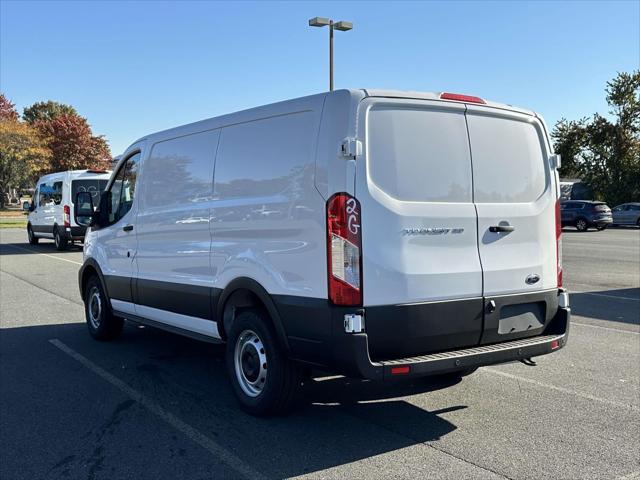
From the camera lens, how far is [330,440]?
420 cm

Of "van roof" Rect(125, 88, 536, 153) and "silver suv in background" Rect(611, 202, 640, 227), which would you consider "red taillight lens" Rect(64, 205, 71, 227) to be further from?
"silver suv in background" Rect(611, 202, 640, 227)

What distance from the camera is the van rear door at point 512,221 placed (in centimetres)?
439

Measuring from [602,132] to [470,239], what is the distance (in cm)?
4720

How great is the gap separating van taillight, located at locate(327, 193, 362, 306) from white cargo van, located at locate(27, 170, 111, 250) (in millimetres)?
15731

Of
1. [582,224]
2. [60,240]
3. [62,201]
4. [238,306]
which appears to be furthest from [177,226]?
[582,224]

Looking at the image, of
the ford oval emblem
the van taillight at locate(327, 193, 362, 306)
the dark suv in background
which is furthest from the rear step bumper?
the dark suv in background

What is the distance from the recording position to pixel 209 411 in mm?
4766

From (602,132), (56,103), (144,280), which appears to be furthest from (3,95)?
(144,280)

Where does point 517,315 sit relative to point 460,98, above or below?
below

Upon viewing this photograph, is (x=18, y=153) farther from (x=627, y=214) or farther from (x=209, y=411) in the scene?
(x=209, y=411)

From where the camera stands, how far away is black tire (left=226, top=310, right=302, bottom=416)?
4.40m

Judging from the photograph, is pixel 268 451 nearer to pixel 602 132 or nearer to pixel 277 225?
pixel 277 225

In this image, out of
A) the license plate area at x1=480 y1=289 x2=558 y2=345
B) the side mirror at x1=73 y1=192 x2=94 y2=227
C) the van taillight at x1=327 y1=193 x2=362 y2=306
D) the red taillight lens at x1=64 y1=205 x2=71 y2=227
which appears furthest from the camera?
the red taillight lens at x1=64 y1=205 x2=71 y2=227

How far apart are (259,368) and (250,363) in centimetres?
14
